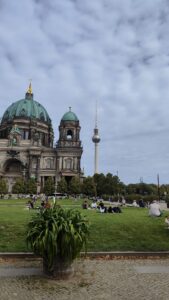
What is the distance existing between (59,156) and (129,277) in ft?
390

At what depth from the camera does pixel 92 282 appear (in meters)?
11.3

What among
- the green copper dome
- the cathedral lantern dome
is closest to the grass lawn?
the cathedral lantern dome

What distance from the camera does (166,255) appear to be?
1556 cm

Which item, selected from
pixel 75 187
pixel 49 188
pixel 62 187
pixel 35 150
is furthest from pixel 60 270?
pixel 35 150

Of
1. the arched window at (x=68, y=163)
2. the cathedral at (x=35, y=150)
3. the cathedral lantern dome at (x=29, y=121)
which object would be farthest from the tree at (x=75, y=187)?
the cathedral lantern dome at (x=29, y=121)

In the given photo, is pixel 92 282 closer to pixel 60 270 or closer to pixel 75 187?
pixel 60 270

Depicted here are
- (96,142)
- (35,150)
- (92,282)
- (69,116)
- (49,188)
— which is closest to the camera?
(92,282)

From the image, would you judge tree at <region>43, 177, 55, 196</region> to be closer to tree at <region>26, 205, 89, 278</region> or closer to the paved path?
the paved path

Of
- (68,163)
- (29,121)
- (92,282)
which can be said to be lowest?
(92,282)

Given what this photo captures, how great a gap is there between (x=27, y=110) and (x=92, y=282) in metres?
133

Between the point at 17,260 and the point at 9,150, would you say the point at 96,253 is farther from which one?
the point at 9,150

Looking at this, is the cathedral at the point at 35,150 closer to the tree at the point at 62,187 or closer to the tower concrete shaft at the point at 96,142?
the tower concrete shaft at the point at 96,142

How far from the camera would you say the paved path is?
394 inches

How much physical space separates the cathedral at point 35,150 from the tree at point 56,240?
11128cm
